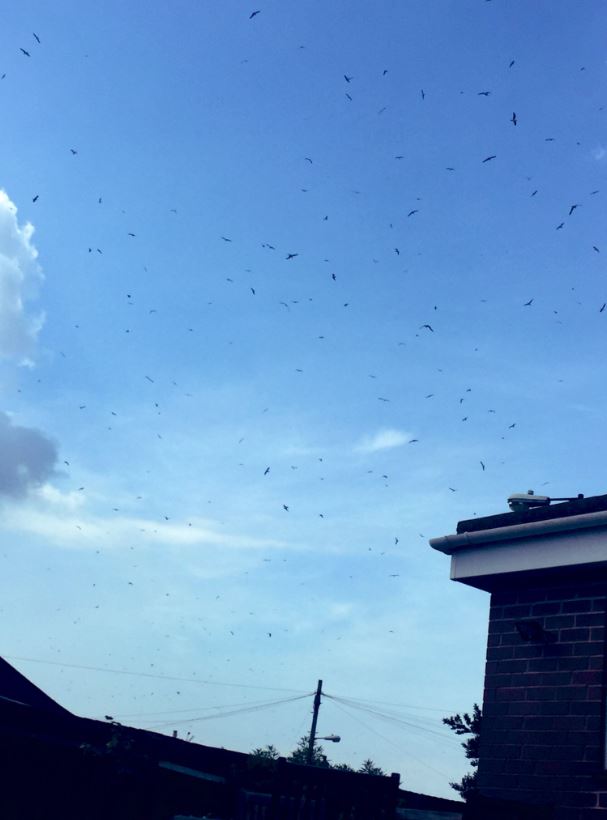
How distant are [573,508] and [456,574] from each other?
1311 mm

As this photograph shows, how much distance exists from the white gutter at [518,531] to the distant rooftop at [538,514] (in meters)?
0.09

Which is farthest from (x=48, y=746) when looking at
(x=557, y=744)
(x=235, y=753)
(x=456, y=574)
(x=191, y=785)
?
(x=557, y=744)

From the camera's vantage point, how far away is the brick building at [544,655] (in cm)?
779

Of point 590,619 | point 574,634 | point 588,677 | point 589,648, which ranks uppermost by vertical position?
point 590,619

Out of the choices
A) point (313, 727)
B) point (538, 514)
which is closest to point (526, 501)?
point (538, 514)

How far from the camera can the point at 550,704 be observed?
26.6ft

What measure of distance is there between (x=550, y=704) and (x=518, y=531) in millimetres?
1434

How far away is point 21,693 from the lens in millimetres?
22078

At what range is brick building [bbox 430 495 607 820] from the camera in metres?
7.79

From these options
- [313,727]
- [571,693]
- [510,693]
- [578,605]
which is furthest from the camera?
[313,727]

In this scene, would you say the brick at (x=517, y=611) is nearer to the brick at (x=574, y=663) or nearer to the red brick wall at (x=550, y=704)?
the red brick wall at (x=550, y=704)

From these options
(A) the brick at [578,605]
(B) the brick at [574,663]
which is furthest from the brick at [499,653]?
(A) the brick at [578,605]

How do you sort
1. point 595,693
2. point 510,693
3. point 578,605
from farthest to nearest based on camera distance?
1. point 510,693
2. point 578,605
3. point 595,693

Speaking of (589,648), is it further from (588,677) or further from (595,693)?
(595,693)
